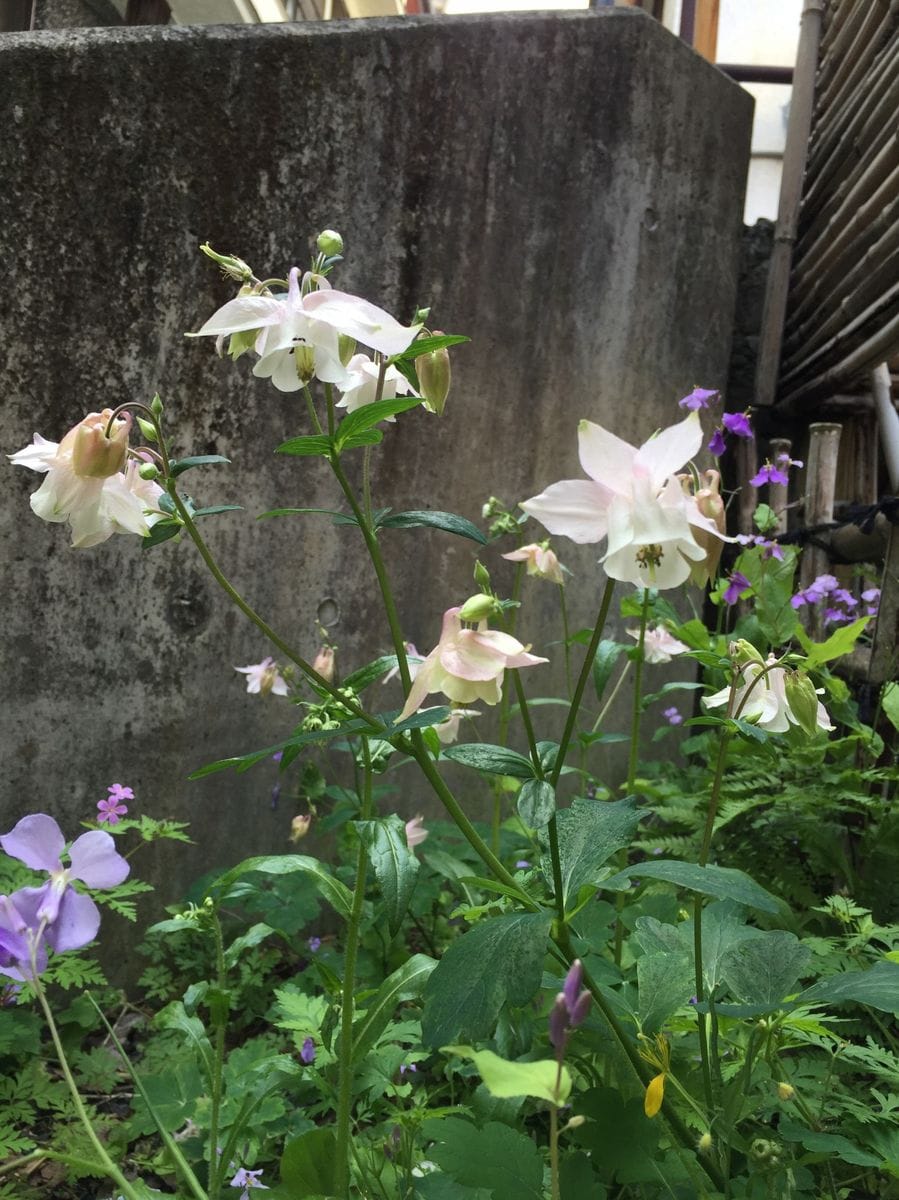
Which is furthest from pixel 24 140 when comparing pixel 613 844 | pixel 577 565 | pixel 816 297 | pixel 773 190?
pixel 773 190

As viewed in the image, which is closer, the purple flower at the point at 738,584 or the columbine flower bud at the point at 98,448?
the columbine flower bud at the point at 98,448

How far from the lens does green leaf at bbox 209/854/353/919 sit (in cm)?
120

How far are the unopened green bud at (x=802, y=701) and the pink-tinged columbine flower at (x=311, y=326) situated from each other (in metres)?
0.70

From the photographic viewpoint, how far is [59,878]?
0.96 meters

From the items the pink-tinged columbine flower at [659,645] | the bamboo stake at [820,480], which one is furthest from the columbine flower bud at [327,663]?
the bamboo stake at [820,480]

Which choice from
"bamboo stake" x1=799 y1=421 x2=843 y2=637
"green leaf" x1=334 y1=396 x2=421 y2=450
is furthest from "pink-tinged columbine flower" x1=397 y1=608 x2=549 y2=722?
"bamboo stake" x1=799 y1=421 x2=843 y2=637

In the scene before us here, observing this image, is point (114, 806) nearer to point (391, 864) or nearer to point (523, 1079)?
point (391, 864)

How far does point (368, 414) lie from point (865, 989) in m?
0.86

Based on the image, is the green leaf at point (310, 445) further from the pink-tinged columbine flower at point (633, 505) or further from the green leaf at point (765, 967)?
the green leaf at point (765, 967)

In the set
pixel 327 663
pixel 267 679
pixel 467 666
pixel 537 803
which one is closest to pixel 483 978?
pixel 537 803

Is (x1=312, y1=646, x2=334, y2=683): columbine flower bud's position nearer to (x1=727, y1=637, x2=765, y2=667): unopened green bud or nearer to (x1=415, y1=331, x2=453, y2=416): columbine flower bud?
(x1=415, y1=331, x2=453, y2=416): columbine flower bud

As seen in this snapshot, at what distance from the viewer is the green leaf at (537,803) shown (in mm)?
899

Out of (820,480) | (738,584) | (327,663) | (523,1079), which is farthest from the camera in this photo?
(820,480)

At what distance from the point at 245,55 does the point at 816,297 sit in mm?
2733
